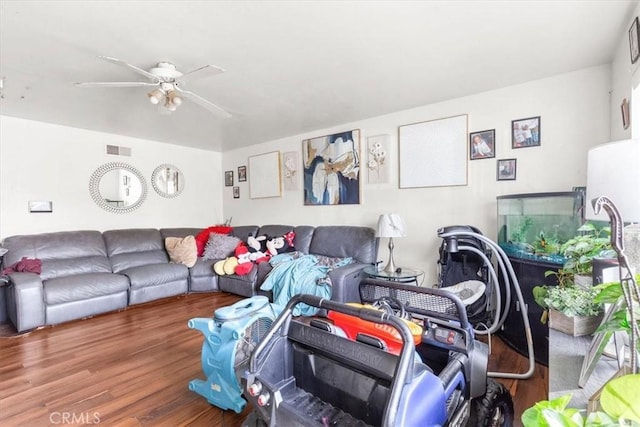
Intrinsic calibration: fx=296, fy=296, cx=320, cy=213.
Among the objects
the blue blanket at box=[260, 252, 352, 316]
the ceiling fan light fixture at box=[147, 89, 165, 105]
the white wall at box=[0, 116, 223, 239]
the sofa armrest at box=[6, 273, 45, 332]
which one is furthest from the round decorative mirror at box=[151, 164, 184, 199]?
the ceiling fan light fixture at box=[147, 89, 165, 105]

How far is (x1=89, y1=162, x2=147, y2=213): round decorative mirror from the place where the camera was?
167 inches

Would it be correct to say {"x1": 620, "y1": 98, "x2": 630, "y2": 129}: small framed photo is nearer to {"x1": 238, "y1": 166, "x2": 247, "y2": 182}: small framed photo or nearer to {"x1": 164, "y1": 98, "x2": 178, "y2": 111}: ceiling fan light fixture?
{"x1": 164, "y1": 98, "x2": 178, "y2": 111}: ceiling fan light fixture

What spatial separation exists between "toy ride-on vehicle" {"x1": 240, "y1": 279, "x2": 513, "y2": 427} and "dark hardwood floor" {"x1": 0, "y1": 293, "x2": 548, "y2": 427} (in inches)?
26.9

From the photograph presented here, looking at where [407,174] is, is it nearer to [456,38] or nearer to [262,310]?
[456,38]

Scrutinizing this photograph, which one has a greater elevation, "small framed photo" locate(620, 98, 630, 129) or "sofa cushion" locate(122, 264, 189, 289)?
"small framed photo" locate(620, 98, 630, 129)

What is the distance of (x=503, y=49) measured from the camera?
7.02ft

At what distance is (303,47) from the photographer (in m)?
2.09

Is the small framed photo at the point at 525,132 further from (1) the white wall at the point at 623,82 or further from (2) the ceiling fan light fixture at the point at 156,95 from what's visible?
(2) the ceiling fan light fixture at the point at 156,95

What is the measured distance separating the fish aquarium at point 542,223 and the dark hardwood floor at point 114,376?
0.81 meters

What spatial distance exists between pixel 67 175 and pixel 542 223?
5.39 meters

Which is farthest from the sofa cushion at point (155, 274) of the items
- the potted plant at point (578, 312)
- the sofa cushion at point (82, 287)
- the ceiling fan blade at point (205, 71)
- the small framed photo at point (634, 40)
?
the small framed photo at point (634, 40)

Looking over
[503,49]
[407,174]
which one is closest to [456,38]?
[503,49]

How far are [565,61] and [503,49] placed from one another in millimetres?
629

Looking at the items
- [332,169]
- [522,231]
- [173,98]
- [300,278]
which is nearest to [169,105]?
[173,98]
